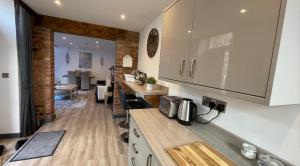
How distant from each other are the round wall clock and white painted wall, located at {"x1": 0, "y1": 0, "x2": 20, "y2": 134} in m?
2.27

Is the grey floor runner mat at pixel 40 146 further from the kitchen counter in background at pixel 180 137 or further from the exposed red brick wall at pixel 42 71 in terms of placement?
the kitchen counter in background at pixel 180 137

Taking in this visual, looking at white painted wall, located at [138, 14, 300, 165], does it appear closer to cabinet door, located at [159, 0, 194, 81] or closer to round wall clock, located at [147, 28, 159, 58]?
cabinet door, located at [159, 0, 194, 81]

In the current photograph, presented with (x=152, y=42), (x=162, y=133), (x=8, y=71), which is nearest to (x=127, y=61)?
(x=152, y=42)

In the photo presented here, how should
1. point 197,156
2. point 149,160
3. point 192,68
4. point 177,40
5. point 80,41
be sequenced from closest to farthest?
1. point 197,156
2. point 149,160
3. point 192,68
4. point 177,40
5. point 80,41

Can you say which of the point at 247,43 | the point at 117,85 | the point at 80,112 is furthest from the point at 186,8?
the point at 80,112

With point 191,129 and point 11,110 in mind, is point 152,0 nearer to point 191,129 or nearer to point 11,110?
point 191,129

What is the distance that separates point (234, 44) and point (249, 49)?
0.09 meters

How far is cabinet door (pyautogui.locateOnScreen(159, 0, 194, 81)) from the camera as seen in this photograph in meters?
1.22

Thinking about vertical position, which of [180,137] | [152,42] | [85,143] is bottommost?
[85,143]

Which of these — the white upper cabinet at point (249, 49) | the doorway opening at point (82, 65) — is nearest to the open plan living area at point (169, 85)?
the white upper cabinet at point (249, 49)

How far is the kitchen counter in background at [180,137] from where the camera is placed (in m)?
0.88

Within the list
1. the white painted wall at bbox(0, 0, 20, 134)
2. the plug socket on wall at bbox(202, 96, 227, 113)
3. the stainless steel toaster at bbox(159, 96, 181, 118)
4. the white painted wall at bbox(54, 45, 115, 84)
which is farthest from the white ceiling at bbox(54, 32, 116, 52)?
the plug socket on wall at bbox(202, 96, 227, 113)

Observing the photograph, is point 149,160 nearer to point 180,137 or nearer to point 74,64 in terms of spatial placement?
point 180,137

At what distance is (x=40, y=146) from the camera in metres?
2.21
